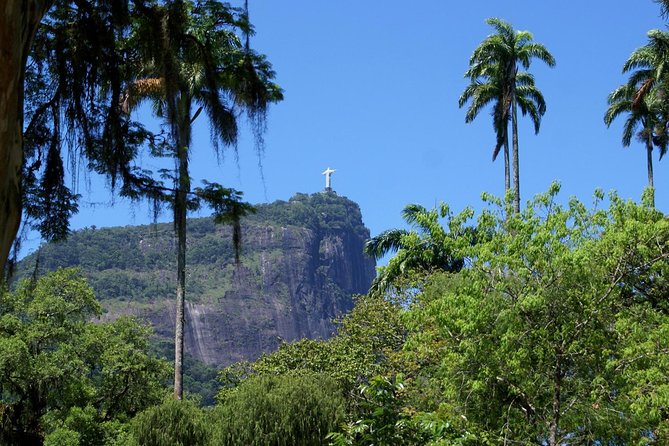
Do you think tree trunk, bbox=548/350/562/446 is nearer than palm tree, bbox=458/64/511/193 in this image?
Yes

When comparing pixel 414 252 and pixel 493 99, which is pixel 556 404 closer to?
pixel 414 252

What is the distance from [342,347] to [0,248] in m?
27.9

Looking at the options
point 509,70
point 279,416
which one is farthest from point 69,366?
point 509,70

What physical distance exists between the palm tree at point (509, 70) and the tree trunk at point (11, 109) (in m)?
33.4

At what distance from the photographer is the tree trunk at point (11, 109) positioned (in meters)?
3.32

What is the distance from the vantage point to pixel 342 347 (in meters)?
30.9

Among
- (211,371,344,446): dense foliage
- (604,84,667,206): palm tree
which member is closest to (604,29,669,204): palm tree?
(604,84,667,206): palm tree

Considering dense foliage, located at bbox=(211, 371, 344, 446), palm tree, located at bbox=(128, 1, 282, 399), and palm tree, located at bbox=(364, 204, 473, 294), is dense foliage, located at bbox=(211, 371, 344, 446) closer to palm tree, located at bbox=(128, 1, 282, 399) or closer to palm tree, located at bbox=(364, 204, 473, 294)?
palm tree, located at bbox=(364, 204, 473, 294)

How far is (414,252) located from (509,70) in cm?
2181

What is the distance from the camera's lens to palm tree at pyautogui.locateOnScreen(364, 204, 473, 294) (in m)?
14.8

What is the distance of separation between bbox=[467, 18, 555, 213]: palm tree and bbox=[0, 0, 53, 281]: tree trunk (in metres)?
33.4

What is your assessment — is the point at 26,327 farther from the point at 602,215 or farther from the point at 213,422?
the point at 602,215

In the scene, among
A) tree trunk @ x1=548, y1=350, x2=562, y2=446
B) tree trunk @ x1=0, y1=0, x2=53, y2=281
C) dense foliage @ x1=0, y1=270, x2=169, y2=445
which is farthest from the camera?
dense foliage @ x1=0, y1=270, x2=169, y2=445

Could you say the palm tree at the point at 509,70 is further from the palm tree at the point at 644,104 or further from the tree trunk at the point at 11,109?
the tree trunk at the point at 11,109
